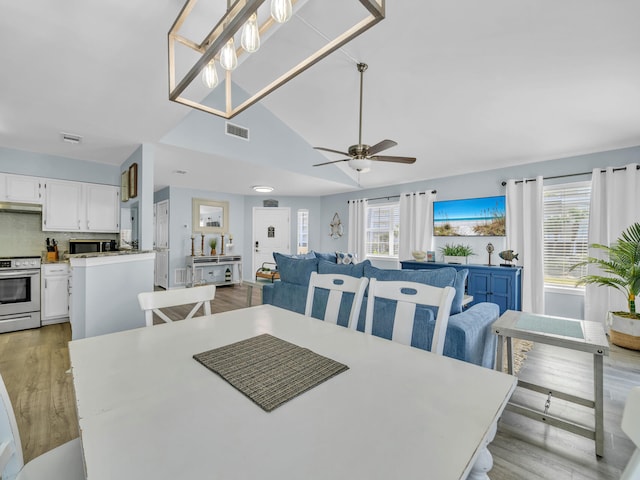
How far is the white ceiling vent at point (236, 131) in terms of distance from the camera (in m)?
4.31

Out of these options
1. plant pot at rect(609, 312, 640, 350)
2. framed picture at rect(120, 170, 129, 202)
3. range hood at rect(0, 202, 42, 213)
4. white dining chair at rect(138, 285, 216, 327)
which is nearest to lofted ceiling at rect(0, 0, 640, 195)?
framed picture at rect(120, 170, 129, 202)

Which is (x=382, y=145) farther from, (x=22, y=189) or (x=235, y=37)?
(x=22, y=189)

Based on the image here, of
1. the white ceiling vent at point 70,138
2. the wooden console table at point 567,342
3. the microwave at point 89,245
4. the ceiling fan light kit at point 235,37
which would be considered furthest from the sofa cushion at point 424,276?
the microwave at point 89,245

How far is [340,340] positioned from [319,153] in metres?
4.76

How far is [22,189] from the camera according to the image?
12.7 feet

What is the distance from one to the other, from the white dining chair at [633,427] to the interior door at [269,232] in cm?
740

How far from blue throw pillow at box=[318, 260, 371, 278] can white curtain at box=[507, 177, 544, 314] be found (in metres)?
3.25

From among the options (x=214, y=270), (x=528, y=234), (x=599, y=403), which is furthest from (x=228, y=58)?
(x=214, y=270)

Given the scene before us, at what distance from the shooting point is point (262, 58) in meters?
3.61

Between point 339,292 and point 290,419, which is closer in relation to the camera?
point 290,419

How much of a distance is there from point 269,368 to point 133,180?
3.83 metres

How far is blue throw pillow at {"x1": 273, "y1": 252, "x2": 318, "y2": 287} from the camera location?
3217mm

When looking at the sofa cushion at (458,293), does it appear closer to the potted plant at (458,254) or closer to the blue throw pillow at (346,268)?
the blue throw pillow at (346,268)

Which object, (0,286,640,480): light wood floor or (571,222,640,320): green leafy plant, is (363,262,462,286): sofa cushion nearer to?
(0,286,640,480): light wood floor
